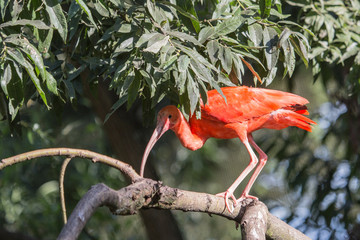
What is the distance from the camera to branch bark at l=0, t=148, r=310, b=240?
2195 mm

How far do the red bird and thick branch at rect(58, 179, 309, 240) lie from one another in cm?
39

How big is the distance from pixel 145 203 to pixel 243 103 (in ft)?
4.14

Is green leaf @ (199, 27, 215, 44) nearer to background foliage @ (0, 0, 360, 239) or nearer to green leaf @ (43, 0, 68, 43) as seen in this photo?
background foliage @ (0, 0, 360, 239)

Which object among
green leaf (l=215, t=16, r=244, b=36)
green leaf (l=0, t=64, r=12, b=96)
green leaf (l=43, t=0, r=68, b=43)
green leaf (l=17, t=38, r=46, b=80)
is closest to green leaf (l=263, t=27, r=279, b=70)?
→ green leaf (l=215, t=16, r=244, b=36)

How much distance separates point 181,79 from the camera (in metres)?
2.87

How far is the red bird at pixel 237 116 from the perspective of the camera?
149 inches

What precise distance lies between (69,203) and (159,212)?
134cm

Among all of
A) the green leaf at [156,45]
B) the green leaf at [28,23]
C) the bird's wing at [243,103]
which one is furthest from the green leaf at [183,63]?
the bird's wing at [243,103]

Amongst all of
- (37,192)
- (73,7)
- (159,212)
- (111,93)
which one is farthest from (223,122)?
(37,192)

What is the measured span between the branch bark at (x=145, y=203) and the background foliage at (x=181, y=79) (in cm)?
39

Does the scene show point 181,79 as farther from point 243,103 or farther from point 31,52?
point 243,103

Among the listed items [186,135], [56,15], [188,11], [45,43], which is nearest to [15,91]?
[45,43]

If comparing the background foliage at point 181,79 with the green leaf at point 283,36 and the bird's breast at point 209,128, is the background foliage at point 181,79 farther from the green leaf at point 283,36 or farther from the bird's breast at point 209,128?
the bird's breast at point 209,128

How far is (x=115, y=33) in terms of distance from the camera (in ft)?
11.0
